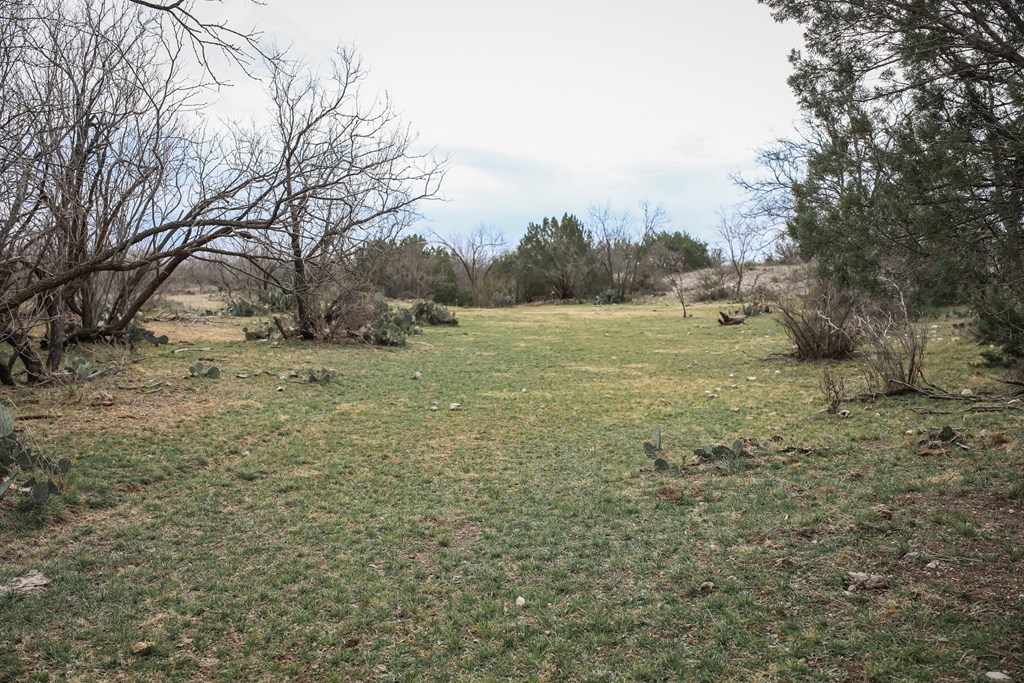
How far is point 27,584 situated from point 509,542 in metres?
2.62

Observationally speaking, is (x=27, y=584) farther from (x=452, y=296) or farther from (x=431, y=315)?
(x=452, y=296)

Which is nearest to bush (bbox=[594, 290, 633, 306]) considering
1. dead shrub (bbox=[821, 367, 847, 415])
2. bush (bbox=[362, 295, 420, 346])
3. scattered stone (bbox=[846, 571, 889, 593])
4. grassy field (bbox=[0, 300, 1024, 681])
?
bush (bbox=[362, 295, 420, 346])

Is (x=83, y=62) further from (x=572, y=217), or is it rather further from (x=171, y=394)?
(x=572, y=217)

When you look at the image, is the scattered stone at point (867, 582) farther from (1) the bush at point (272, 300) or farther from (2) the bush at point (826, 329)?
(1) the bush at point (272, 300)

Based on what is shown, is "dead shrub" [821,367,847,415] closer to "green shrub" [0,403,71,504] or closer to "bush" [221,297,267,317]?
"green shrub" [0,403,71,504]

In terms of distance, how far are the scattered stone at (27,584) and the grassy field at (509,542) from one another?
2.7 inches

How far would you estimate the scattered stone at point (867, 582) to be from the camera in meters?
3.38

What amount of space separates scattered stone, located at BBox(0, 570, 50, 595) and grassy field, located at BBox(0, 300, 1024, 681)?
0.07m

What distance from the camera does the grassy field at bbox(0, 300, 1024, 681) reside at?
3.00 m

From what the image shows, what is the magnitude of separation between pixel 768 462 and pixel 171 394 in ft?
22.1

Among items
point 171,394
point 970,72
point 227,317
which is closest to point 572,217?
point 227,317

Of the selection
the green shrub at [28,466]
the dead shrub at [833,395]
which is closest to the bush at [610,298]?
the dead shrub at [833,395]

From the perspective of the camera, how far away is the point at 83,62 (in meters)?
7.66

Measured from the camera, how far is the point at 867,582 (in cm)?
340
